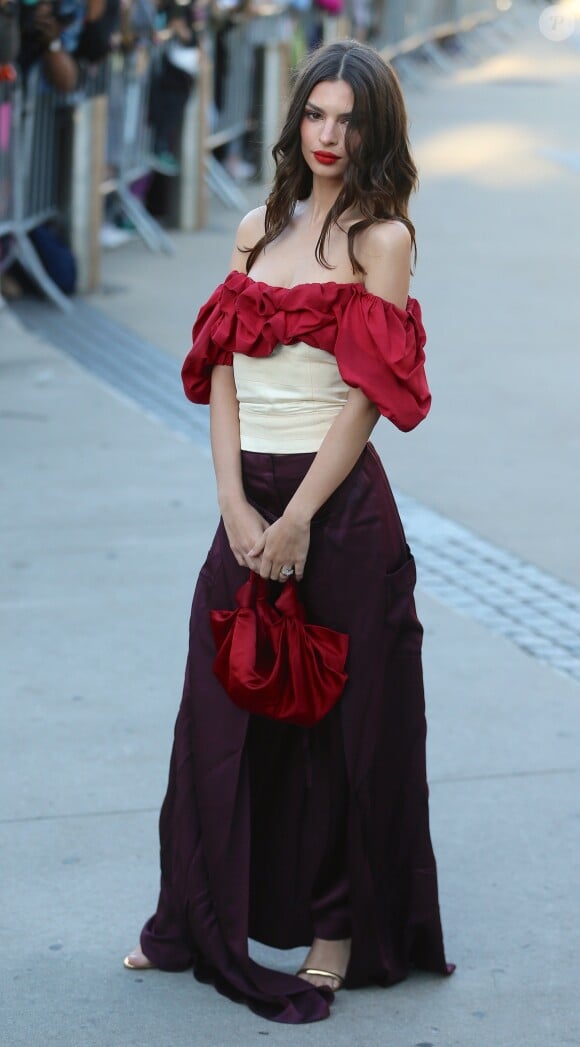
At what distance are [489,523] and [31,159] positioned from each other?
490 cm

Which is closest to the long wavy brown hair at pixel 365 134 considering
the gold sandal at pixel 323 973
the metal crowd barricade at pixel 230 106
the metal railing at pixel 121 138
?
the gold sandal at pixel 323 973

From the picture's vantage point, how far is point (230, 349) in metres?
3.27

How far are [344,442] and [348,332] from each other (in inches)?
7.7

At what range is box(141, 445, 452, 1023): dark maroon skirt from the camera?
330cm

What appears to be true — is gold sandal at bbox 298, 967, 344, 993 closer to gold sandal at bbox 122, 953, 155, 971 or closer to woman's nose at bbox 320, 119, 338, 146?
gold sandal at bbox 122, 953, 155, 971

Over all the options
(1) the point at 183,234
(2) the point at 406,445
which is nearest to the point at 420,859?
(2) the point at 406,445

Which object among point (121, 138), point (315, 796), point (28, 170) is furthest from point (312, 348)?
point (121, 138)

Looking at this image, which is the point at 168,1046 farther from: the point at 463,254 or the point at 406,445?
the point at 463,254

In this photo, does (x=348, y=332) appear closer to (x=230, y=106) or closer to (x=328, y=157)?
(x=328, y=157)

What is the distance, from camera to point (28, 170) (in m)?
10.5

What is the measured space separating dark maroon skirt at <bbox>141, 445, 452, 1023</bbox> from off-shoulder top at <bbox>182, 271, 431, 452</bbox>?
10cm

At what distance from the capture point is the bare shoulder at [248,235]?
3.34 meters

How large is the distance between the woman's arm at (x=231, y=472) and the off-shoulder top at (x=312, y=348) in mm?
26

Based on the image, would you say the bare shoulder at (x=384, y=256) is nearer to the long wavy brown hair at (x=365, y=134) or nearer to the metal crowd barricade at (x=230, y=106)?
the long wavy brown hair at (x=365, y=134)
